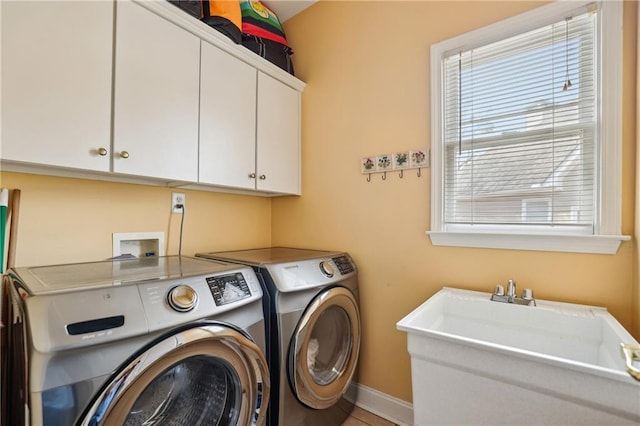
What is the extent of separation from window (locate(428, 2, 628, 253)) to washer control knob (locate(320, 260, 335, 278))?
0.57 meters

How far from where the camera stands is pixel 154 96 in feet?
4.40

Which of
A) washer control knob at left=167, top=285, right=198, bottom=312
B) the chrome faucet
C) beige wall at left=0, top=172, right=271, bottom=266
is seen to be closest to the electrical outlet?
beige wall at left=0, top=172, right=271, bottom=266

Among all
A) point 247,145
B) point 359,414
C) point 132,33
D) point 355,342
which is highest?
point 132,33

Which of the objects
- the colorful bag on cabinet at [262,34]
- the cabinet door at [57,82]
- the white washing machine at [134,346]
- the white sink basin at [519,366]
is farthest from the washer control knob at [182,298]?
the colorful bag on cabinet at [262,34]

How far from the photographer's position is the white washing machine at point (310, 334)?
1.31 meters

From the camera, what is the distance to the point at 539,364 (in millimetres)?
866

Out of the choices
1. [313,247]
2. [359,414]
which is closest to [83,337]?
[313,247]

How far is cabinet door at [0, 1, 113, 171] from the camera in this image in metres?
1.00

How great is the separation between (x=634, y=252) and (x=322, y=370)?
1.50 m

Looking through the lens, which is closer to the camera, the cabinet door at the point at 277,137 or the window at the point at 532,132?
the window at the point at 532,132

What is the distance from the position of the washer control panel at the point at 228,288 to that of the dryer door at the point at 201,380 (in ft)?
0.31

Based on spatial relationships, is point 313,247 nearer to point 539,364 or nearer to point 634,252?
point 539,364

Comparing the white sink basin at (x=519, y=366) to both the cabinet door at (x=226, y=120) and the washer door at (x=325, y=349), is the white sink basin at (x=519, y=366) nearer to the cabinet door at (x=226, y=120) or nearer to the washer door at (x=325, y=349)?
the washer door at (x=325, y=349)

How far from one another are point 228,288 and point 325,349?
32.6 inches
